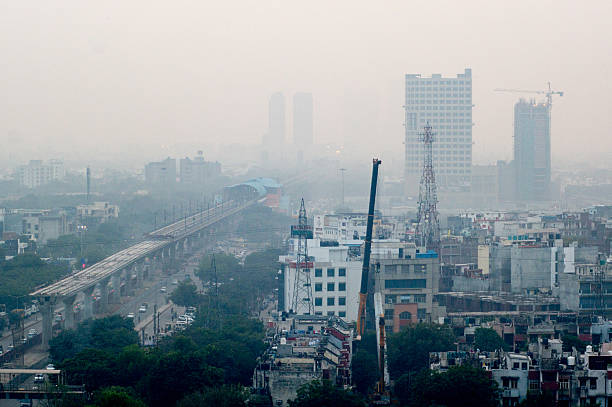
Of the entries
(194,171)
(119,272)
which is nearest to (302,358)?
(119,272)

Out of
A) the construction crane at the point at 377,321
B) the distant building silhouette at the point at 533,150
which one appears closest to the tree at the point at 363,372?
the construction crane at the point at 377,321

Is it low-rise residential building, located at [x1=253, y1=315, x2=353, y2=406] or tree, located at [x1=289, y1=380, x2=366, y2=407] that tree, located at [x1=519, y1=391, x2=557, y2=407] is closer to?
tree, located at [x1=289, y1=380, x2=366, y2=407]

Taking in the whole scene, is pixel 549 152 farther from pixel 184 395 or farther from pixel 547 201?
pixel 184 395

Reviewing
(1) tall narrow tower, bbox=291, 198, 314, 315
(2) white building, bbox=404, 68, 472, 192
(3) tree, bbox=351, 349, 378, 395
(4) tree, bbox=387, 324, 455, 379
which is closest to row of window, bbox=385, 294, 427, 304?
(1) tall narrow tower, bbox=291, 198, 314, 315

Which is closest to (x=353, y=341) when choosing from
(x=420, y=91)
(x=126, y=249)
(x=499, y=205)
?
(x=126, y=249)

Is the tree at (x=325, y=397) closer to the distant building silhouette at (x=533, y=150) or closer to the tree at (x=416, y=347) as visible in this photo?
the tree at (x=416, y=347)
